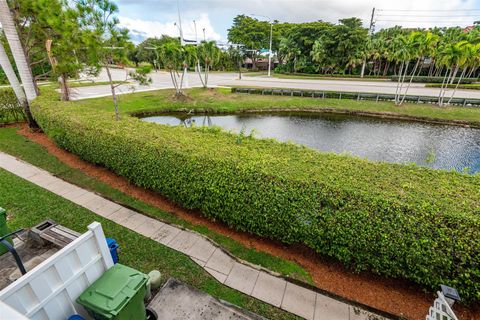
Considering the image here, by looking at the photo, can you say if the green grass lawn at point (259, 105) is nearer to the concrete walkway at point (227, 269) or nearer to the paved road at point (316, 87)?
the paved road at point (316, 87)

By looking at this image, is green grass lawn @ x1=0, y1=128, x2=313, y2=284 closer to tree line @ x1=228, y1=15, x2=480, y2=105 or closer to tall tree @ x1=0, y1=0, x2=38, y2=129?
tall tree @ x1=0, y1=0, x2=38, y2=129

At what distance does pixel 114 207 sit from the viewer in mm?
5465

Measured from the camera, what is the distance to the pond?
33.2 ft

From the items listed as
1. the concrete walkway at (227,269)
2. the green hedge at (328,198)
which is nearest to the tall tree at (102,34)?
the green hedge at (328,198)

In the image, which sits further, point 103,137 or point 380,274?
point 103,137

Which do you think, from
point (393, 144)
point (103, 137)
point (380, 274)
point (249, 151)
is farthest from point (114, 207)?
point (393, 144)

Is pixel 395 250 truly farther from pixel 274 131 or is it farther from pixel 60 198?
pixel 274 131

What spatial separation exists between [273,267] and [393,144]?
A: 34.9 feet

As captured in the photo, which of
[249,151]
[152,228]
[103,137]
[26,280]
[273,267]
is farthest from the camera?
[103,137]

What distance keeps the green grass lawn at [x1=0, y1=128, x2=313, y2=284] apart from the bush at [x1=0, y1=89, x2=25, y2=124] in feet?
4.55

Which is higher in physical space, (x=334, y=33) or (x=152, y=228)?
(x=334, y=33)

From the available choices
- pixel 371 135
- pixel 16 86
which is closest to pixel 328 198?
pixel 371 135

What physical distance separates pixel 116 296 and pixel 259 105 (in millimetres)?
16750

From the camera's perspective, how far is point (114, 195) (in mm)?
5922
